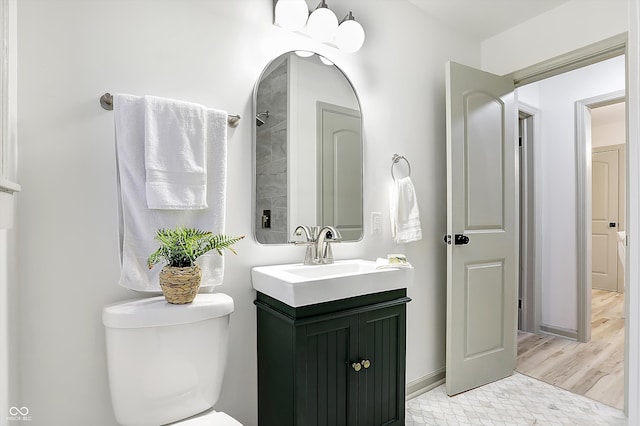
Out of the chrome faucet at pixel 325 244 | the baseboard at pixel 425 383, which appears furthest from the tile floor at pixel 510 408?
the chrome faucet at pixel 325 244

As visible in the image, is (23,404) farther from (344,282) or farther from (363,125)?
(363,125)

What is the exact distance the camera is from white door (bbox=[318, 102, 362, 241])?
1840 mm

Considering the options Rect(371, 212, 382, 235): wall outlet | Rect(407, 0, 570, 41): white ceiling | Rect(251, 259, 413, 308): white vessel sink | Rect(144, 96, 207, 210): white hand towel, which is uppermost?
Rect(407, 0, 570, 41): white ceiling

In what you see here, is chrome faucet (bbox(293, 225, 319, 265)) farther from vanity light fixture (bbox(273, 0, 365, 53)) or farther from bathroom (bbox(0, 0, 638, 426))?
vanity light fixture (bbox(273, 0, 365, 53))

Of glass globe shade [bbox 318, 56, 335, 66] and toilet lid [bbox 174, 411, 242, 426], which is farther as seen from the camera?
glass globe shade [bbox 318, 56, 335, 66]

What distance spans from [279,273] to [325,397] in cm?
53

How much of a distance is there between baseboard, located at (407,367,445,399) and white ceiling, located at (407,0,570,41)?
236 cm

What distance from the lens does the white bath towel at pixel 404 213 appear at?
6.61 feet

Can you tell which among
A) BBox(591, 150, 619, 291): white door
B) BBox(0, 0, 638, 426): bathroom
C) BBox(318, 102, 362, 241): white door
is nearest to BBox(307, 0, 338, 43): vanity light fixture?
BBox(0, 0, 638, 426): bathroom

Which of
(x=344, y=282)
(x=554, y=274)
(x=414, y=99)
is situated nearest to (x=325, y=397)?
(x=344, y=282)

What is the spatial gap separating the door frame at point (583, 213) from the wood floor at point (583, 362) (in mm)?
198

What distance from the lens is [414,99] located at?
7.26ft

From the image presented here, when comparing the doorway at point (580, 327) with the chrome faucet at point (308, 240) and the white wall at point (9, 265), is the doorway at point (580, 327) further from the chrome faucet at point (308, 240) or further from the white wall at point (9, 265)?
the white wall at point (9, 265)

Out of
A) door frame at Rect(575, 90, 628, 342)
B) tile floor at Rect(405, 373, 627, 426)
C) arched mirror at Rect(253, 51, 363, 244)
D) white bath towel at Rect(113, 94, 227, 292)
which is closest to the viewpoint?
white bath towel at Rect(113, 94, 227, 292)
